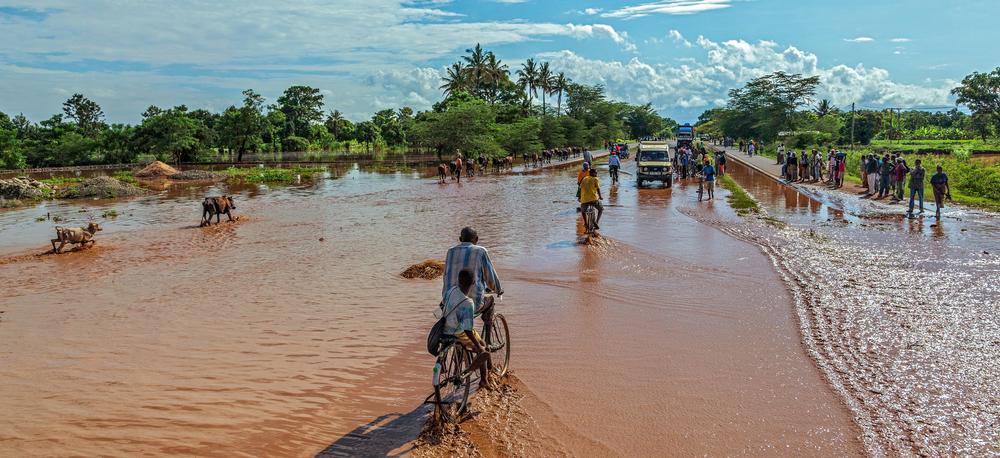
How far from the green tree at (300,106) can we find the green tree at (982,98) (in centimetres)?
7518

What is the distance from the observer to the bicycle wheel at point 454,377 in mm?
5340

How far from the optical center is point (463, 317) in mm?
5375

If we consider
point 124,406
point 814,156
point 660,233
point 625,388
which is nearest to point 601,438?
point 625,388

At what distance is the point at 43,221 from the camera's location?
22641 millimetres

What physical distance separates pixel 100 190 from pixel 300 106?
175ft

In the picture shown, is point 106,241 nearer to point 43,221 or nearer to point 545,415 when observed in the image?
point 43,221

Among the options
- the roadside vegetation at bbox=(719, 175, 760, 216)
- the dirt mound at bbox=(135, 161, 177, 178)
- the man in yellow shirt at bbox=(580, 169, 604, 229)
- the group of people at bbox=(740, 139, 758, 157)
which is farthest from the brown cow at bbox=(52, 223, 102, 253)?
the group of people at bbox=(740, 139, 758, 157)

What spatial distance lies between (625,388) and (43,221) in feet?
76.8

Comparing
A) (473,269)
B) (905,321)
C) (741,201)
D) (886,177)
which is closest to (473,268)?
(473,269)

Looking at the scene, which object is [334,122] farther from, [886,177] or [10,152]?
[886,177]

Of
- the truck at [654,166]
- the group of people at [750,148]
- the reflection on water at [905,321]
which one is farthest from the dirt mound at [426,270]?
the group of people at [750,148]

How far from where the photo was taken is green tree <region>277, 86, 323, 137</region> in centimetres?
8406

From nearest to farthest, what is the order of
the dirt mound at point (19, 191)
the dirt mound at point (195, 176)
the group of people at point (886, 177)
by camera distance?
the group of people at point (886, 177) < the dirt mound at point (19, 191) < the dirt mound at point (195, 176)

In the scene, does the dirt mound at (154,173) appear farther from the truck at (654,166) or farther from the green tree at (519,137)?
the truck at (654,166)
